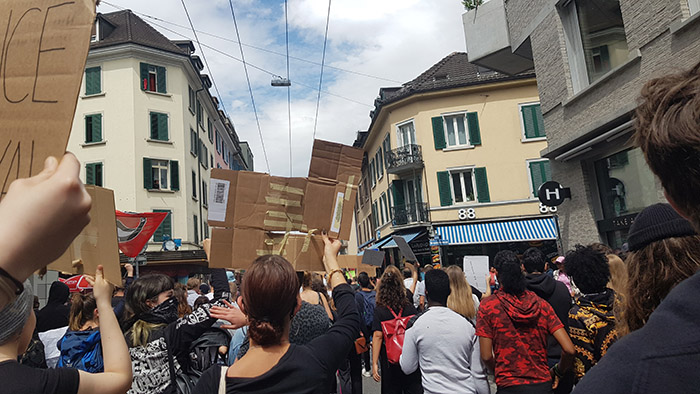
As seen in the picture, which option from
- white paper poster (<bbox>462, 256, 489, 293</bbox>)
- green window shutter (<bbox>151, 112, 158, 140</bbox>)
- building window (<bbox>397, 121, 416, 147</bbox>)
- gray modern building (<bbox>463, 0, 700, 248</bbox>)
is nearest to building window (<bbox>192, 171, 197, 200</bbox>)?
green window shutter (<bbox>151, 112, 158, 140</bbox>)

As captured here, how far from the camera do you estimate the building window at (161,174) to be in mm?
25797

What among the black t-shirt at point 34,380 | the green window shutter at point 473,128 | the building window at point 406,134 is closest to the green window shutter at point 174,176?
the building window at point 406,134

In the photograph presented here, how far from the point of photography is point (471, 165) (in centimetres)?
2630

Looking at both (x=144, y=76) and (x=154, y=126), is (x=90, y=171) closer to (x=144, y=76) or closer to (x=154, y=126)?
(x=154, y=126)

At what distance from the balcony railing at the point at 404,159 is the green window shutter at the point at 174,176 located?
37.1ft

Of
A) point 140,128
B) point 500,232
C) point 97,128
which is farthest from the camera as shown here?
point 140,128

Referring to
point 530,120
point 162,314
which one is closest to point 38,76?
point 162,314

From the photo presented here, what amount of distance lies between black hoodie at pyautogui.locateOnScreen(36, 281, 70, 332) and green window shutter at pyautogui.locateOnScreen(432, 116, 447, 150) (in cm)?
2249

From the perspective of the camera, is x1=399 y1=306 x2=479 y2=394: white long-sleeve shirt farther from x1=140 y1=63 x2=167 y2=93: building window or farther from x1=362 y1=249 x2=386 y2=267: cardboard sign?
x1=140 y1=63 x2=167 y2=93: building window

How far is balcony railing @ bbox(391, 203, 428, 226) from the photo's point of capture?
1041 inches

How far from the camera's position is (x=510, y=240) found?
2392 centimetres

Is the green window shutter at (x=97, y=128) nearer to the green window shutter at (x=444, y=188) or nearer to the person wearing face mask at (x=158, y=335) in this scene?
the green window shutter at (x=444, y=188)

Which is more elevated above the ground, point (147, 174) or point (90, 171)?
point (90, 171)

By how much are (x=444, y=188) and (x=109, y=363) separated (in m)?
25.2
